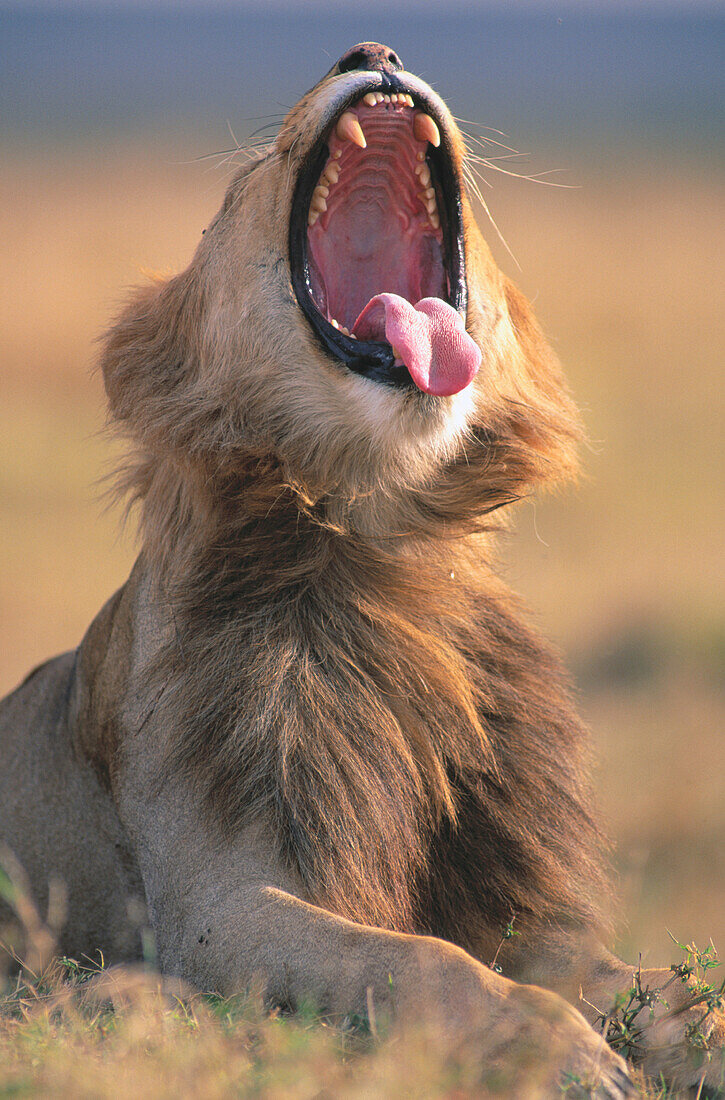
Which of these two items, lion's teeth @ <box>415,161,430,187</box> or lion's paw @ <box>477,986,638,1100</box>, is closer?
lion's paw @ <box>477,986,638,1100</box>

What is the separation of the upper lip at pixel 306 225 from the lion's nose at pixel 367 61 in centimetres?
4

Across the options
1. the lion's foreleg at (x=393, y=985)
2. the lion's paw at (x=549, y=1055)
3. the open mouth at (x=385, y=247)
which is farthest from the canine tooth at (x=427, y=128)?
the lion's paw at (x=549, y=1055)

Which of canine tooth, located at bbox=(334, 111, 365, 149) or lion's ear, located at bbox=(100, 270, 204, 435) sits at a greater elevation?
canine tooth, located at bbox=(334, 111, 365, 149)

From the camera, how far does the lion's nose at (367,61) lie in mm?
4117

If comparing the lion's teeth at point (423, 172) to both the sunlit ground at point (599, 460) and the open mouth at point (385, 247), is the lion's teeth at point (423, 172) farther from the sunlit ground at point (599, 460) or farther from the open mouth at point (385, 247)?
the sunlit ground at point (599, 460)

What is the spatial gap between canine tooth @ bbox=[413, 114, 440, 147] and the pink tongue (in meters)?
0.47

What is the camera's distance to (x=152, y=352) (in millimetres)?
4445

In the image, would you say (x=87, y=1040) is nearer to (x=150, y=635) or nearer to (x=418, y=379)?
(x=150, y=635)

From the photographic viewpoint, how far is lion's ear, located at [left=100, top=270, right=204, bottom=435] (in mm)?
4340

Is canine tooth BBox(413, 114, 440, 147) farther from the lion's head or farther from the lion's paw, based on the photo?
the lion's paw

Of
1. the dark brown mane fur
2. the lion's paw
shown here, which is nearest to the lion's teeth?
the dark brown mane fur

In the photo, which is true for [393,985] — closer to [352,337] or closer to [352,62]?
[352,337]

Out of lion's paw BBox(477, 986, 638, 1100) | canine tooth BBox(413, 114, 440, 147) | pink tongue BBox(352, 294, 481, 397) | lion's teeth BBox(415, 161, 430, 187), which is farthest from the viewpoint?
lion's teeth BBox(415, 161, 430, 187)

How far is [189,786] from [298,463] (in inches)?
36.2
